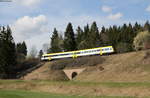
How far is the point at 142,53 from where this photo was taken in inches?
2046

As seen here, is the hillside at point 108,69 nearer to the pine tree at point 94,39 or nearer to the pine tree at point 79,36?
the pine tree at point 94,39

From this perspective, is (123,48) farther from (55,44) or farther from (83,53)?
(55,44)

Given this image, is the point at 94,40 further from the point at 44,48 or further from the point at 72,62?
the point at 44,48

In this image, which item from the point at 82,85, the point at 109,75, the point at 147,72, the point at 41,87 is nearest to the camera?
the point at 82,85

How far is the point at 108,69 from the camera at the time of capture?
161 ft

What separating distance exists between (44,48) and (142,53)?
365ft

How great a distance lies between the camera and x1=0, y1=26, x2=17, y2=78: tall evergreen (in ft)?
227

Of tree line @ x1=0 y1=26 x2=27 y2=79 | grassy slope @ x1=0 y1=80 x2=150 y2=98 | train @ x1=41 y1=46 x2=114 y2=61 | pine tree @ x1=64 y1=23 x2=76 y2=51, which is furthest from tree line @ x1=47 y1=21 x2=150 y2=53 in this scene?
grassy slope @ x1=0 y1=80 x2=150 y2=98

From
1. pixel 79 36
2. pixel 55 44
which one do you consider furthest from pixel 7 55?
pixel 79 36

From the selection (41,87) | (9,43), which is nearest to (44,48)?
(9,43)

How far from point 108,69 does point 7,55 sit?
120 feet

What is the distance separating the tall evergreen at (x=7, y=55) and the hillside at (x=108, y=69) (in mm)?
9349

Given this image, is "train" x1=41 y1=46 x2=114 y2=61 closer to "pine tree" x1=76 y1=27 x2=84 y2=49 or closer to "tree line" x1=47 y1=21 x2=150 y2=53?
"tree line" x1=47 y1=21 x2=150 y2=53

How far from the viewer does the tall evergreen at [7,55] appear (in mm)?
69312
